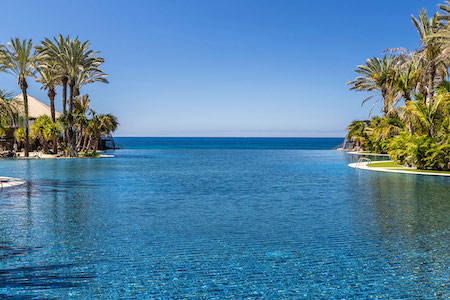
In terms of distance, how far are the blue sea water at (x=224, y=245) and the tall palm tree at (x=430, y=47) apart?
16.8m

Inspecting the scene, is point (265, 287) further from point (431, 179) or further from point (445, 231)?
point (431, 179)

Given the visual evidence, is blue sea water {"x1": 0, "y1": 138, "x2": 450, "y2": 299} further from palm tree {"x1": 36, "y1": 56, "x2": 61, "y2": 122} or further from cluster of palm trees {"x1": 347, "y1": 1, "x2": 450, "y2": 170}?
palm tree {"x1": 36, "y1": 56, "x2": 61, "y2": 122}

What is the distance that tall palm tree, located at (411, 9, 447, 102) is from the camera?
29.9 metres

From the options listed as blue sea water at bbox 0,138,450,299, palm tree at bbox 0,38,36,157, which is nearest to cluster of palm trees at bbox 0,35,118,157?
palm tree at bbox 0,38,36,157

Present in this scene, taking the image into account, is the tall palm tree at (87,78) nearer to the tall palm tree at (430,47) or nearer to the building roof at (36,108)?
the building roof at (36,108)

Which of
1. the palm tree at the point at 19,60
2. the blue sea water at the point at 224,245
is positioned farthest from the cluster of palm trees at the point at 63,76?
the blue sea water at the point at 224,245

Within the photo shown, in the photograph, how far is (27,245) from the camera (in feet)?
29.2

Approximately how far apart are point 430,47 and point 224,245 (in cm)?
2913

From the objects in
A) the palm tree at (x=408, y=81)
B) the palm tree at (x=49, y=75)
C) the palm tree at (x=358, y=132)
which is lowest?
the palm tree at (x=358, y=132)

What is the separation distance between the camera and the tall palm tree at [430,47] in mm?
29938

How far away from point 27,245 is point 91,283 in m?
3.16

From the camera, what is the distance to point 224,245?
9102 millimetres

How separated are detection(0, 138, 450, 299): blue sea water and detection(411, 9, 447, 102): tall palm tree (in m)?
16.8

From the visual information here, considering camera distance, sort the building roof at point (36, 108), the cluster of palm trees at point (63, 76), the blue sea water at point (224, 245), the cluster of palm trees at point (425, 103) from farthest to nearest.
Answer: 1. the building roof at point (36, 108)
2. the cluster of palm trees at point (63, 76)
3. the cluster of palm trees at point (425, 103)
4. the blue sea water at point (224, 245)
